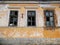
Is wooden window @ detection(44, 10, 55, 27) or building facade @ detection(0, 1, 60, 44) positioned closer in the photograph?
building facade @ detection(0, 1, 60, 44)

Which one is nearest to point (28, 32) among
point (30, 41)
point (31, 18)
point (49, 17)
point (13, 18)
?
point (30, 41)

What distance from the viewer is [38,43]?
12.0 meters

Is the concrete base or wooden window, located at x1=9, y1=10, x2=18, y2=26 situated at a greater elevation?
wooden window, located at x1=9, y1=10, x2=18, y2=26

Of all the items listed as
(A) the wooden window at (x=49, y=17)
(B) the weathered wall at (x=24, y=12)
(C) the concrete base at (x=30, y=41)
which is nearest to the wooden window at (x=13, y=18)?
(B) the weathered wall at (x=24, y=12)

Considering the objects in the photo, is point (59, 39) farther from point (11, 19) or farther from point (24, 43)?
point (11, 19)

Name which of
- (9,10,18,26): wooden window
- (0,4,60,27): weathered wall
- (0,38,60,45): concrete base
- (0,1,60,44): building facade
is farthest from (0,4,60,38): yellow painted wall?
(9,10,18,26): wooden window

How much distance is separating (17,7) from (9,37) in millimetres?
2823

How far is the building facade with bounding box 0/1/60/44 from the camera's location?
12461mm

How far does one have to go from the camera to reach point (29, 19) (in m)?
13.1

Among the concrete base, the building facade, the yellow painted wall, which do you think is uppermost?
the building facade

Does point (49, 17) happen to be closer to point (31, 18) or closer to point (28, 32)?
point (31, 18)

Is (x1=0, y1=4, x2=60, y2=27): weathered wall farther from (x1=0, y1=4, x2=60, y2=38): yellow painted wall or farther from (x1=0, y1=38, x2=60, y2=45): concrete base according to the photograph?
(x1=0, y1=38, x2=60, y2=45): concrete base

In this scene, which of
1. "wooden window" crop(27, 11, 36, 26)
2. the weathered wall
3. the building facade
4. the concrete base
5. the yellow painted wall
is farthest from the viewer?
"wooden window" crop(27, 11, 36, 26)

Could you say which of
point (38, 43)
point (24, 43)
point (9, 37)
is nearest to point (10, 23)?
point (9, 37)
